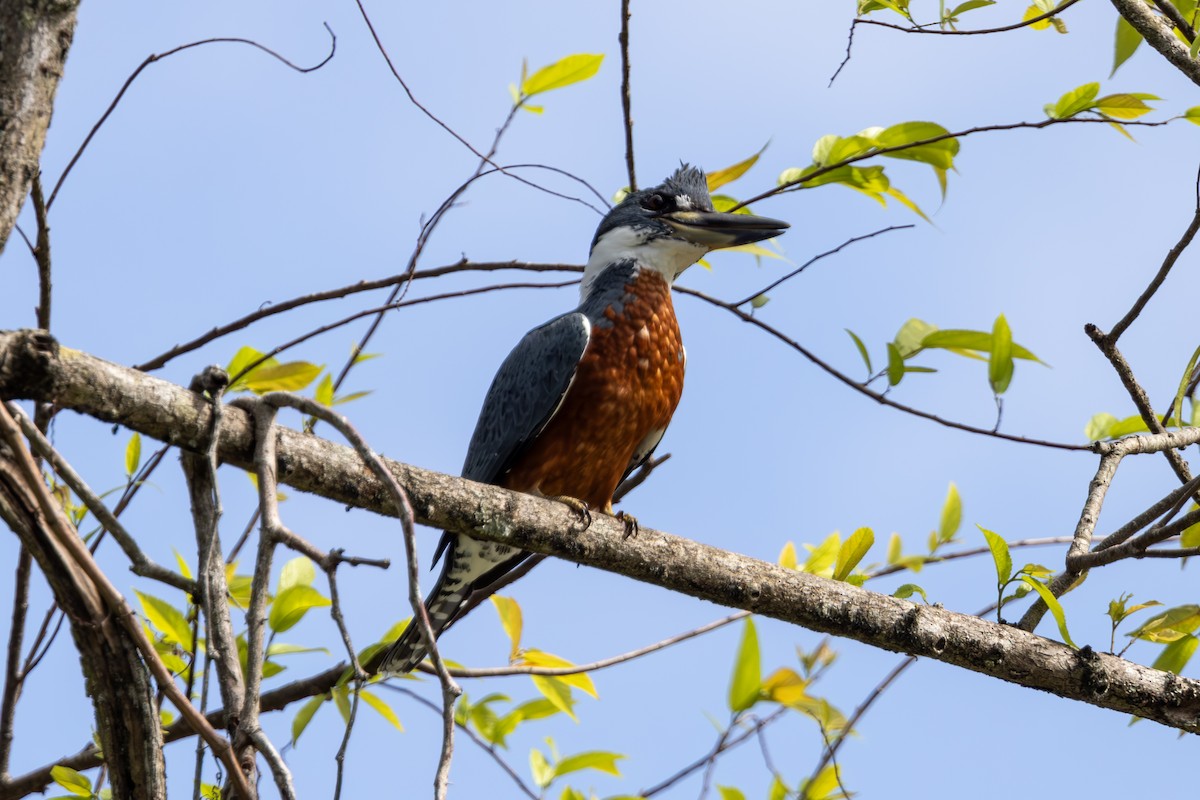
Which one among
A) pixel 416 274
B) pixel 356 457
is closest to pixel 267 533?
pixel 356 457

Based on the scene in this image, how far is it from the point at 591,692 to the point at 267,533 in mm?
1652

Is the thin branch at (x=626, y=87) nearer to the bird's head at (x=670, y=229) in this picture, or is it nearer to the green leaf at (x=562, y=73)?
the green leaf at (x=562, y=73)

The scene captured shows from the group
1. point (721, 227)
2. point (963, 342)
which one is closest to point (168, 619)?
point (963, 342)

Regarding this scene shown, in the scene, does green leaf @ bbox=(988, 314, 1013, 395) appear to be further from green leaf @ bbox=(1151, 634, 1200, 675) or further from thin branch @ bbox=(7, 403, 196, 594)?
thin branch @ bbox=(7, 403, 196, 594)

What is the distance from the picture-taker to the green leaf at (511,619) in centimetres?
339

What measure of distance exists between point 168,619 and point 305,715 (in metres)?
0.41

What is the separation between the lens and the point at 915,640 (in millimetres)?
3102

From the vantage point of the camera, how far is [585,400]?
13.5 feet

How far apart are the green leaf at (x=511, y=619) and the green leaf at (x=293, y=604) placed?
27.2 inches

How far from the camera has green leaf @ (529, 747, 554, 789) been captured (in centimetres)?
304

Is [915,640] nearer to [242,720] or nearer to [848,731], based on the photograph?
[848,731]

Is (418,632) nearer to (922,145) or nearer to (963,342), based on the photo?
(963,342)

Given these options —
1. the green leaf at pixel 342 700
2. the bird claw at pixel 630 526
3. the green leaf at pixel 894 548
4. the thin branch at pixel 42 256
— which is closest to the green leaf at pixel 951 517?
the green leaf at pixel 894 548

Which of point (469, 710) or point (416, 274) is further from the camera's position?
point (416, 274)
